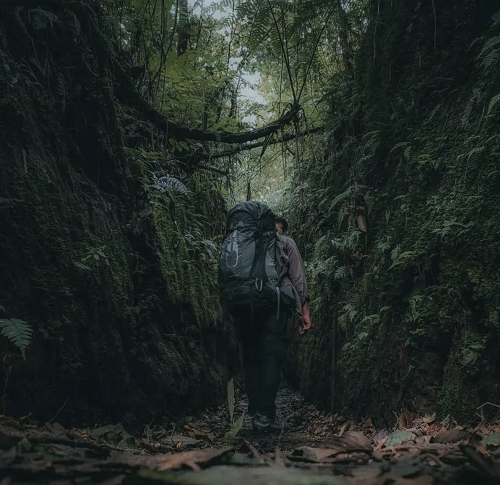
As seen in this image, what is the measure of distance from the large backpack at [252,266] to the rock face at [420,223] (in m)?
0.95

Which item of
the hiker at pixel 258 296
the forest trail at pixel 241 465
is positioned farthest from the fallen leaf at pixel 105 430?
the hiker at pixel 258 296

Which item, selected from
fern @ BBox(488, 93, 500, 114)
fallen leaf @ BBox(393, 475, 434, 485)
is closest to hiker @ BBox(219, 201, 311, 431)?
fern @ BBox(488, 93, 500, 114)

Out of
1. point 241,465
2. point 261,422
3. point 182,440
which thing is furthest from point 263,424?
point 241,465

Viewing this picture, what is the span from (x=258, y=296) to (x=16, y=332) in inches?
101

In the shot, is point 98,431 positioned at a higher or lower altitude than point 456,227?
lower

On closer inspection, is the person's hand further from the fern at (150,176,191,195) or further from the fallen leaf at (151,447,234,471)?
the fallen leaf at (151,447,234,471)

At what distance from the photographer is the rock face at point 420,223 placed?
3225 mm

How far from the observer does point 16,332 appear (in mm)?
2504

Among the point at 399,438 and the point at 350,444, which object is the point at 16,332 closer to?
the point at 350,444

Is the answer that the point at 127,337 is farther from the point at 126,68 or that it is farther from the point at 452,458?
the point at 126,68

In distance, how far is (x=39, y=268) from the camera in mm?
3102

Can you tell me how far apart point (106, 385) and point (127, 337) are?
0.60m

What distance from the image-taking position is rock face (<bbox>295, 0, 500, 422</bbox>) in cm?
322

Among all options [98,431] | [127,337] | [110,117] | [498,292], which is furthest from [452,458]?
[110,117]
